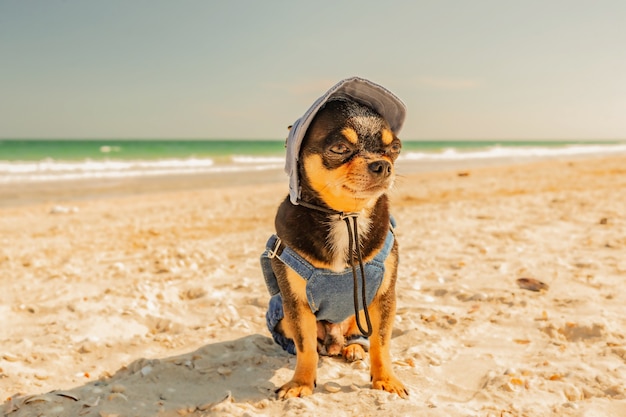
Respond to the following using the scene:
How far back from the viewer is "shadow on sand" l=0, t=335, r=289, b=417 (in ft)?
8.50

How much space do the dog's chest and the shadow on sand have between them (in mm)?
833

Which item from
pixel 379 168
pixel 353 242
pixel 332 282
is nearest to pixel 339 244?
pixel 353 242

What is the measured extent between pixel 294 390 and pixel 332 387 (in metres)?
0.22

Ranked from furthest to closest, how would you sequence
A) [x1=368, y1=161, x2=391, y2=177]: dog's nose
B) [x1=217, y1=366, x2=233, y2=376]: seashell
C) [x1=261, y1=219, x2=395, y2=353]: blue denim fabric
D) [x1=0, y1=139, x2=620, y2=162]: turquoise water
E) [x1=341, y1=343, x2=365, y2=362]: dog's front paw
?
[x1=0, y1=139, x2=620, y2=162]: turquoise water
[x1=341, y1=343, x2=365, y2=362]: dog's front paw
[x1=217, y1=366, x2=233, y2=376]: seashell
[x1=261, y1=219, x2=395, y2=353]: blue denim fabric
[x1=368, y1=161, x2=391, y2=177]: dog's nose

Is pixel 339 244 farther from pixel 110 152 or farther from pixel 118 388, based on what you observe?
pixel 110 152

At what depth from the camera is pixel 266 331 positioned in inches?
147

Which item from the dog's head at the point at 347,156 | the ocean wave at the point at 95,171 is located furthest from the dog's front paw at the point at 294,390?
the ocean wave at the point at 95,171

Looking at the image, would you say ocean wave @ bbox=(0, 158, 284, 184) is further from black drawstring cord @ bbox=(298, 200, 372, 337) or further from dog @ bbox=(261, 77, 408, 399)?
black drawstring cord @ bbox=(298, 200, 372, 337)

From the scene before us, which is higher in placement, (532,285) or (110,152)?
(110,152)

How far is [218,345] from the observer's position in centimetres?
341

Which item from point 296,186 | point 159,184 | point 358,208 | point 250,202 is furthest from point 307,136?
point 159,184

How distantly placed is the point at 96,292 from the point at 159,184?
11814 mm

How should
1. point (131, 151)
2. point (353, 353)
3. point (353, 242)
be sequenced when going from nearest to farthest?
point (353, 242) < point (353, 353) < point (131, 151)

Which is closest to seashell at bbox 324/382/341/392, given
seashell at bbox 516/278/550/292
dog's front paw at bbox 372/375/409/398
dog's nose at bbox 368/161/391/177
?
dog's front paw at bbox 372/375/409/398
